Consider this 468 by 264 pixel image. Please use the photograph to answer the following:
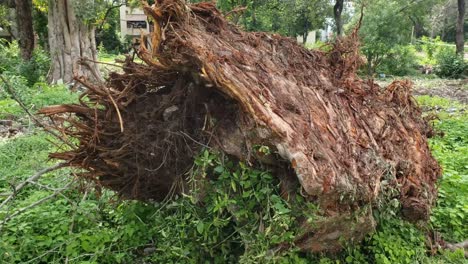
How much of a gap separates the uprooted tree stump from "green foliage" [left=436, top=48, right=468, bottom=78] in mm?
17800

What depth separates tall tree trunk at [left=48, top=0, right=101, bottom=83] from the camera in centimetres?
1339

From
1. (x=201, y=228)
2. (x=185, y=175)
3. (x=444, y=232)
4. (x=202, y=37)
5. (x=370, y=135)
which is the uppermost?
(x=202, y=37)

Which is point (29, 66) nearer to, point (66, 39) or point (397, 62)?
point (66, 39)

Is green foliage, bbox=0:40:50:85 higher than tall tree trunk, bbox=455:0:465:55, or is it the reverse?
tall tree trunk, bbox=455:0:465:55

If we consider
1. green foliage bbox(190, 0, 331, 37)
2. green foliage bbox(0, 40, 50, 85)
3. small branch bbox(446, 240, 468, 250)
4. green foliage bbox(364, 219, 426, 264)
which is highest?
green foliage bbox(190, 0, 331, 37)

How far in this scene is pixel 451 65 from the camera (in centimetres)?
1992

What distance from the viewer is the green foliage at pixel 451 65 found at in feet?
64.1

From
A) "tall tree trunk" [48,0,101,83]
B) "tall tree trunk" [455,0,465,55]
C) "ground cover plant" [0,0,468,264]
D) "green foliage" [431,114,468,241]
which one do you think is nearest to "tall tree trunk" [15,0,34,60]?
"tall tree trunk" [48,0,101,83]

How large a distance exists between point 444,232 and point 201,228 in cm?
244

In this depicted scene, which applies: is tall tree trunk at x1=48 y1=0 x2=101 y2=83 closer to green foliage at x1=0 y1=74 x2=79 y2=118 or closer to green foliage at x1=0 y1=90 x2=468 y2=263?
green foliage at x1=0 y1=74 x2=79 y2=118

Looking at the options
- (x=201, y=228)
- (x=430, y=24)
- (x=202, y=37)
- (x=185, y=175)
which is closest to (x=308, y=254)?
(x=201, y=228)

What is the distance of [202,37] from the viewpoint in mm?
3123

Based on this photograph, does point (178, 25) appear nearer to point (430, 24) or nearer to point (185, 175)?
point (185, 175)

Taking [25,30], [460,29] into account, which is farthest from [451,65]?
[25,30]
